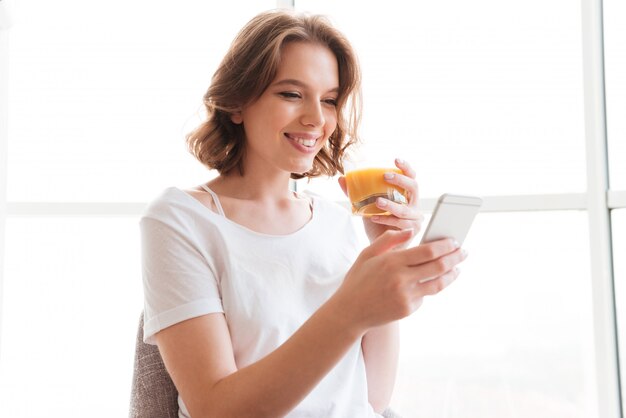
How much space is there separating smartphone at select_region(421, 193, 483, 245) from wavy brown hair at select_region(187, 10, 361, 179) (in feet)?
1.96

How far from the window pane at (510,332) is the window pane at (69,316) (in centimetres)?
121

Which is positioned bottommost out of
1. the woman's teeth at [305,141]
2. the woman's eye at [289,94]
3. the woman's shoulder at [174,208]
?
the woman's shoulder at [174,208]

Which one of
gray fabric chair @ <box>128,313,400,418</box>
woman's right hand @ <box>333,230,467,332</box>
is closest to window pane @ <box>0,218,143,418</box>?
gray fabric chair @ <box>128,313,400,418</box>

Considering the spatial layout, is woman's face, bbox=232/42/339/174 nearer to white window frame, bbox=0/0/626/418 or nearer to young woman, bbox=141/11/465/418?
young woman, bbox=141/11/465/418

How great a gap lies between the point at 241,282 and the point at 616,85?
156 cm

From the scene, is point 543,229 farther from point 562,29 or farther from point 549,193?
point 562,29

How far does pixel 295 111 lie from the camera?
1.56 meters

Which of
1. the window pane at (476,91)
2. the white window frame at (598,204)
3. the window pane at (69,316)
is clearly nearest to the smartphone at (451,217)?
the white window frame at (598,204)

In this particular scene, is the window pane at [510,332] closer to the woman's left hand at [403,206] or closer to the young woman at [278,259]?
the young woman at [278,259]

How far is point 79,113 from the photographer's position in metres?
3.14

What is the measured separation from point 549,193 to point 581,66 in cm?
46

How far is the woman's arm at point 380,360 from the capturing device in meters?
1.65

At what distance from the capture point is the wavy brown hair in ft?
5.14

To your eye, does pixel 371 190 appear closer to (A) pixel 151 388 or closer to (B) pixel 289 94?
(B) pixel 289 94
